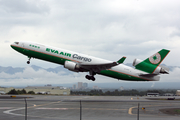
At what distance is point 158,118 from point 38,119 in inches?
541

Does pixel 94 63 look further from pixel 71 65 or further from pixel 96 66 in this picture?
pixel 71 65

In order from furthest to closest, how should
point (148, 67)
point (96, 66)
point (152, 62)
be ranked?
point (152, 62)
point (148, 67)
point (96, 66)

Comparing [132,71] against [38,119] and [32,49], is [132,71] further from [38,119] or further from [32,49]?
[38,119]

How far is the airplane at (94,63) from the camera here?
50.8 metres

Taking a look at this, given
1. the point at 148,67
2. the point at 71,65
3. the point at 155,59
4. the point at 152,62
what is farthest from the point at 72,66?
the point at 155,59

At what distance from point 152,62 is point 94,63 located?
16471 millimetres

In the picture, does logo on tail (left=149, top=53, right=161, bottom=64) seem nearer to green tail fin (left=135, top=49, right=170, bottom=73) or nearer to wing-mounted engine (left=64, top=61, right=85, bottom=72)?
green tail fin (left=135, top=49, right=170, bottom=73)

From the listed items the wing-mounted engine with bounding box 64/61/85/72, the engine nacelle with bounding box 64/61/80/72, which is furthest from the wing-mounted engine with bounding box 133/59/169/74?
the engine nacelle with bounding box 64/61/80/72

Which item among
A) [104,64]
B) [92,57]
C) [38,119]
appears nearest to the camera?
[38,119]

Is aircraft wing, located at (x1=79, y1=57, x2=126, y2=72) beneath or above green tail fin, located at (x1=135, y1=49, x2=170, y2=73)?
beneath

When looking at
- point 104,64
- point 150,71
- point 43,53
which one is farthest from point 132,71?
point 43,53

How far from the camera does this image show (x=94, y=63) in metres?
52.8

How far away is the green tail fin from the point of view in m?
57.7

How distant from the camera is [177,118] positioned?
25703 mm
